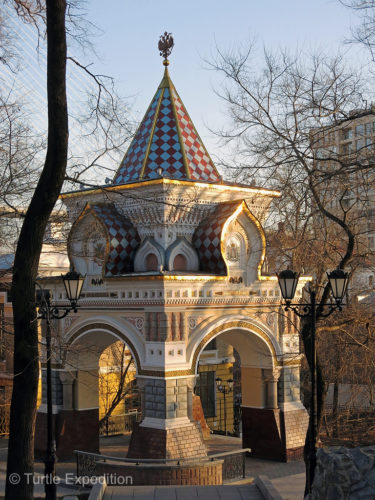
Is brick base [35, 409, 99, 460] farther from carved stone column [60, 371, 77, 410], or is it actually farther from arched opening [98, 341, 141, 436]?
arched opening [98, 341, 141, 436]

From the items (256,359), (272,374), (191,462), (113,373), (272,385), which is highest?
(256,359)

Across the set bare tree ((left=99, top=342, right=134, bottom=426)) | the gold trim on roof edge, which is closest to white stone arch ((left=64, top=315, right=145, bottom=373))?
the gold trim on roof edge

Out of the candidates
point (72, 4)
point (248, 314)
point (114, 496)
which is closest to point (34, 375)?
point (114, 496)

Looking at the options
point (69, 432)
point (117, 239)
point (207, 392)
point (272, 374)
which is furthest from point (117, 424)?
point (117, 239)

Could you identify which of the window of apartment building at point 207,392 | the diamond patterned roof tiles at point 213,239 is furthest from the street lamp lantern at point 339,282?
the window of apartment building at point 207,392

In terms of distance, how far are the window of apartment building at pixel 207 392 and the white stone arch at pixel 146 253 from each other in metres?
8.08

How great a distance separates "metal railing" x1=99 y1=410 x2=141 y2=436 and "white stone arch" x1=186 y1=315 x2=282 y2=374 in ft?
18.6

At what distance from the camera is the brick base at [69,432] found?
17.1 m

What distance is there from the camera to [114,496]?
12.7 metres

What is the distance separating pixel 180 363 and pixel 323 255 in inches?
278

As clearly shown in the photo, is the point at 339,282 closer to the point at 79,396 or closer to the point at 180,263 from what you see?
the point at 180,263

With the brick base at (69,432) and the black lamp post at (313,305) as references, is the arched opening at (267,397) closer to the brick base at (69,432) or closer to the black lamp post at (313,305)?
the brick base at (69,432)

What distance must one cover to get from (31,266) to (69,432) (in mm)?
8532

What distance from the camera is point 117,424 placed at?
22.7 meters
